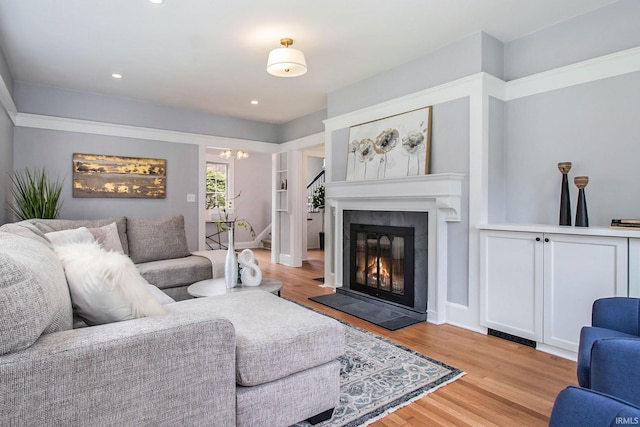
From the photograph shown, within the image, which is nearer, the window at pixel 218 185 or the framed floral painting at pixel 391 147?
the framed floral painting at pixel 391 147

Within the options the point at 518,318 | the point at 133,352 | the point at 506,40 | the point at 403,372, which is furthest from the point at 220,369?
the point at 506,40

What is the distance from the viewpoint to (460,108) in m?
3.17

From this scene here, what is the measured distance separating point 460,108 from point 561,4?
3.17 feet

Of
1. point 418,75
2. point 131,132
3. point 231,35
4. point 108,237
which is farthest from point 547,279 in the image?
point 131,132

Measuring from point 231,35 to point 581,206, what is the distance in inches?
120

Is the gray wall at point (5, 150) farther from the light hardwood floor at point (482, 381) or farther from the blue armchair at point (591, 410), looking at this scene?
the blue armchair at point (591, 410)

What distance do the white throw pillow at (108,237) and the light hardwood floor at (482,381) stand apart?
7.61 feet

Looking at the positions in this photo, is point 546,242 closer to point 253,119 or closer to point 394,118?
point 394,118

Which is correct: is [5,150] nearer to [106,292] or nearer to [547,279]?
[106,292]

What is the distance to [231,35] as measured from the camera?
310 cm

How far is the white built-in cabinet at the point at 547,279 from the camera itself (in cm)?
230

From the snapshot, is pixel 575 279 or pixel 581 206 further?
pixel 581 206

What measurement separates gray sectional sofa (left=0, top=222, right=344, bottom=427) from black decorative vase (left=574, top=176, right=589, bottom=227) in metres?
1.99

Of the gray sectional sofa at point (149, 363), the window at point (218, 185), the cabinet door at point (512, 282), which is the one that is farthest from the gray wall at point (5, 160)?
the cabinet door at point (512, 282)
